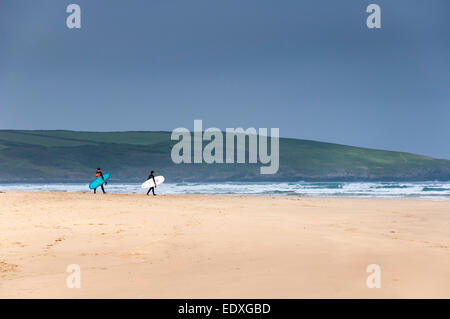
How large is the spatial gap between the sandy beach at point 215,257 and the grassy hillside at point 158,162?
9387 cm

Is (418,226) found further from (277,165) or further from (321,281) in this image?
(277,165)

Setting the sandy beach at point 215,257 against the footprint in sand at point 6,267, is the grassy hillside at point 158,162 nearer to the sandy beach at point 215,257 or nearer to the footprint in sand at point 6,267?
the sandy beach at point 215,257

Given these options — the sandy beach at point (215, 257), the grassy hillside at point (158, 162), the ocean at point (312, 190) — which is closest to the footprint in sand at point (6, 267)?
the sandy beach at point (215, 257)

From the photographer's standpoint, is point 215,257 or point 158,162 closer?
point 215,257

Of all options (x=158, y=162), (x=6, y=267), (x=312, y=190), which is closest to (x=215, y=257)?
(x=6, y=267)

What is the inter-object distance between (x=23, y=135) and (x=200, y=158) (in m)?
51.7

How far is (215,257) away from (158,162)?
11944 centimetres

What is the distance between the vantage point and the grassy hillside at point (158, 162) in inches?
4510

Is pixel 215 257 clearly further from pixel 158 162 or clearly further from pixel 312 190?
pixel 158 162

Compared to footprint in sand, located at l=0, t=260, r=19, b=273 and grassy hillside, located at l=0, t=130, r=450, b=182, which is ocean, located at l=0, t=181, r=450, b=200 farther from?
grassy hillside, located at l=0, t=130, r=450, b=182

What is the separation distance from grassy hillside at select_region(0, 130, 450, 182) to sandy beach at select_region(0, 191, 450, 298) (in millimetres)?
93873

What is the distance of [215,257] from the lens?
30.7 feet
